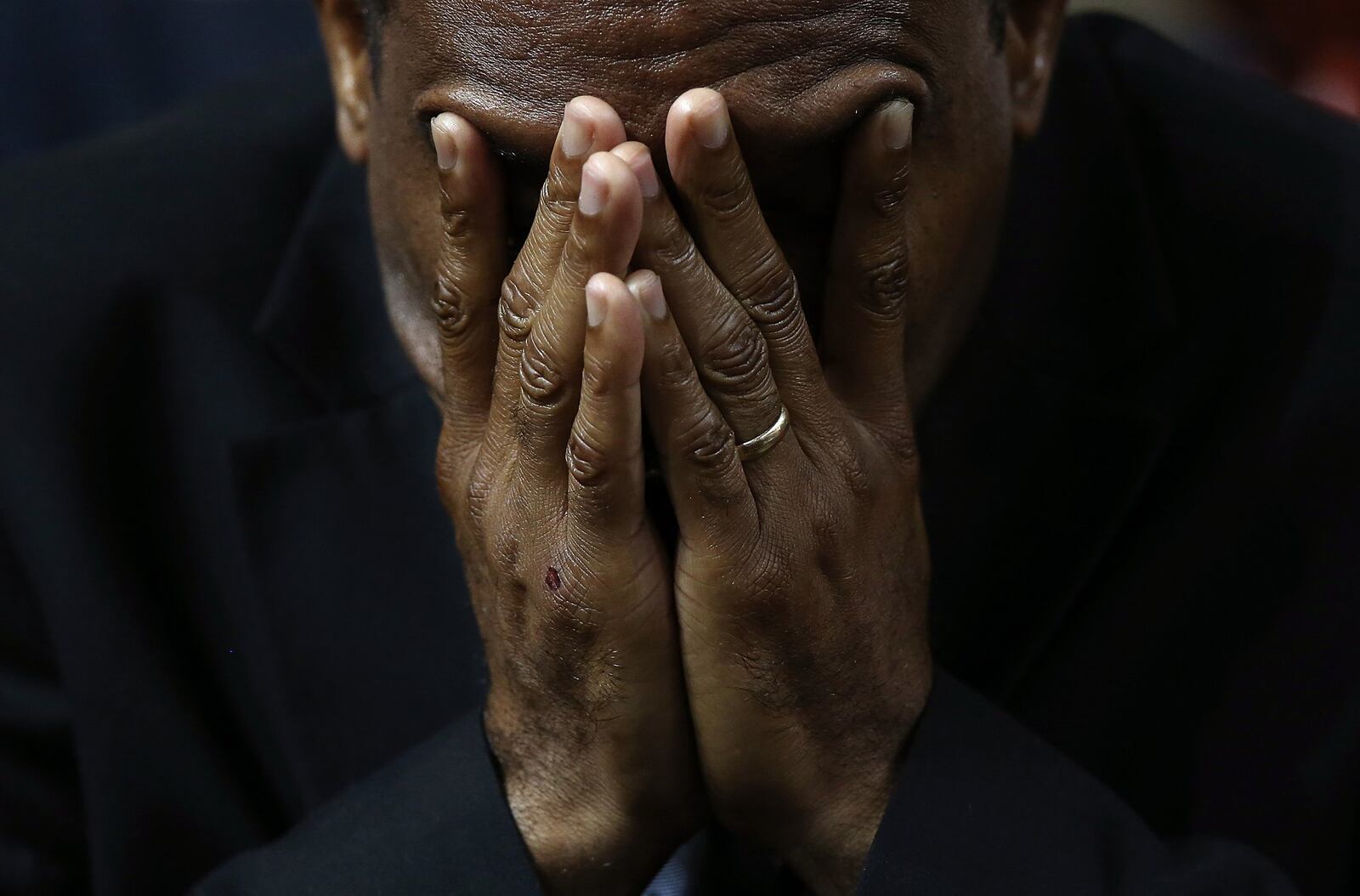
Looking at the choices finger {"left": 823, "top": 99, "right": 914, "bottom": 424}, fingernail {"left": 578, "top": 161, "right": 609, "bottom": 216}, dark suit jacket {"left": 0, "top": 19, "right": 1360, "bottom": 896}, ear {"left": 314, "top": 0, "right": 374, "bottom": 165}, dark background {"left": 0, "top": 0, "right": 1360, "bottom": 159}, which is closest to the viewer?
fingernail {"left": 578, "top": 161, "right": 609, "bottom": 216}

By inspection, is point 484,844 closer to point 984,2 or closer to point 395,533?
point 395,533

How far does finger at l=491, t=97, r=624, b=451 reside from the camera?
878 mm

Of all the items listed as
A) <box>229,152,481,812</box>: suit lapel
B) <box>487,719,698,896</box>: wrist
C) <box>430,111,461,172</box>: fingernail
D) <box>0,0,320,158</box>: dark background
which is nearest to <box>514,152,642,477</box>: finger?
<box>430,111,461,172</box>: fingernail

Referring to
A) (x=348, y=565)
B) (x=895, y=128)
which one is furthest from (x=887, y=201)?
(x=348, y=565)

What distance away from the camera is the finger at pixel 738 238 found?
876mm

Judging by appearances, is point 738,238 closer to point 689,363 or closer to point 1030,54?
point 689,363

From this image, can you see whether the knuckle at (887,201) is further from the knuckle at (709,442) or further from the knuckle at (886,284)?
the knuckle at (709,442)

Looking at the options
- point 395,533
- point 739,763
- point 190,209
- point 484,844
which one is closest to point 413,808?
point 484,844

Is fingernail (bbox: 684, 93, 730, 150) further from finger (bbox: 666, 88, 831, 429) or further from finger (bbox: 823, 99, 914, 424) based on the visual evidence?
finger (bbox: 823, 99, 914, 424)

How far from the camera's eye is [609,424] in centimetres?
90

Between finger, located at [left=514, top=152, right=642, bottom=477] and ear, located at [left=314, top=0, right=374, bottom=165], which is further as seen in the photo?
ear, located at [left=314, top=0, right=374, bottom=165]

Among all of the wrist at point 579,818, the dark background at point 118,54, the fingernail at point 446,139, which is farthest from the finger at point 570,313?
the dark background at point 118,54

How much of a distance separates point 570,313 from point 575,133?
11 centimetres

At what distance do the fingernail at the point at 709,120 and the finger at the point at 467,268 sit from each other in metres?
0.16
